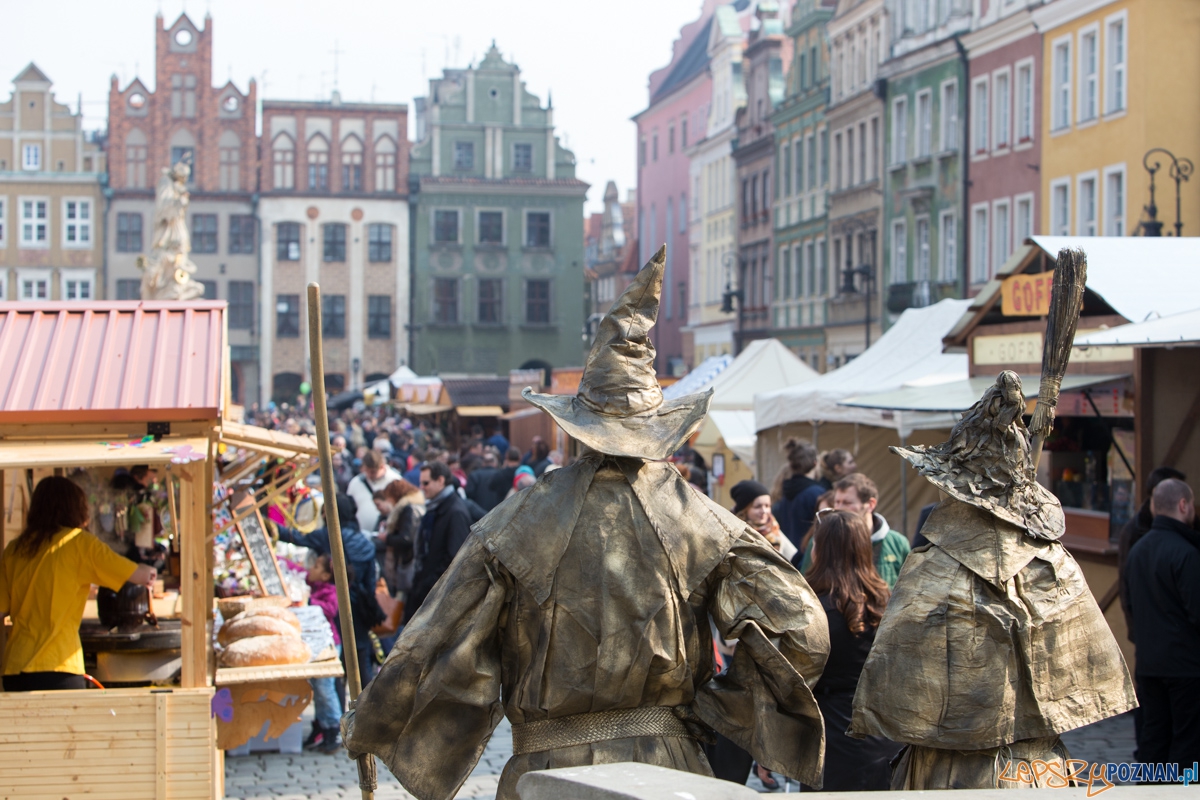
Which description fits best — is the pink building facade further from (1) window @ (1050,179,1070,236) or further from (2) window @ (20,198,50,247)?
(1) window @ (1050,179,1070,236)

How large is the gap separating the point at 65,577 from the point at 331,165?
50772 mm

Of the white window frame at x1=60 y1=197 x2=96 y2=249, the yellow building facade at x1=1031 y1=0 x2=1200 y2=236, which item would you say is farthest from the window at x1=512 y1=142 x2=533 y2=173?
the yellow building facade at x1=1031 y1=0 x2=1200 y2=236

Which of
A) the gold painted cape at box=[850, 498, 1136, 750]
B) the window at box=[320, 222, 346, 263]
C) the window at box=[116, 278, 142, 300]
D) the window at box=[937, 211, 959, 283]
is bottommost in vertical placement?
the gold painted cape at box=[850, 498, 1136, 750]

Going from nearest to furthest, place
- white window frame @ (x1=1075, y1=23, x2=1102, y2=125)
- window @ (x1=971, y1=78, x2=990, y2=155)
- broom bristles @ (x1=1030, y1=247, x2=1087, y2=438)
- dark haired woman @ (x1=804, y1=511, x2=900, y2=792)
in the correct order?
broom bristles @ (x1=1030, y1=247, x2=1087, y2=438) → dark haired woman @ (x1=804, y1=511, x2=900, y2=792) → white window frame @ (x1=1075, y1=23, x2=1102, y2=125) → window @ (x1=971, y1=78, x2=990, y2=155)

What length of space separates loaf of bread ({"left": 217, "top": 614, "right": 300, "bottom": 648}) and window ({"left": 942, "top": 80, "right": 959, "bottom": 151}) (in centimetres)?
2502

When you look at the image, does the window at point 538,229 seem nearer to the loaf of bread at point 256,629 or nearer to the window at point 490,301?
the window at point 490,301

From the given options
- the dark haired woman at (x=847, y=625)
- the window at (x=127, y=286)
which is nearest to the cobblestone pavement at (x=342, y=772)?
the dark haired woman at (x=847, y=625)

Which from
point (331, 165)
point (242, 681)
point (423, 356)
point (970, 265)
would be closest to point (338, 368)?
point (423, 356)

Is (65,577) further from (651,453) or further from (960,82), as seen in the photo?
(960,82)

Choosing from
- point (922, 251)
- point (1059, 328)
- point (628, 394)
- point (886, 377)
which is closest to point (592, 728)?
point (628, 394)

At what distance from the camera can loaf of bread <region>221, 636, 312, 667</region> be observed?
23.9ft

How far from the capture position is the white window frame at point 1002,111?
2812 centimetres

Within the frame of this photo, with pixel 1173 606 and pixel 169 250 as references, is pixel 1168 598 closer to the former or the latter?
pixel 1173 606

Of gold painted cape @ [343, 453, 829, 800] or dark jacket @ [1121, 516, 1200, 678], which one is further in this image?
dark jacket @ [1121, 516, 1200, 678]
